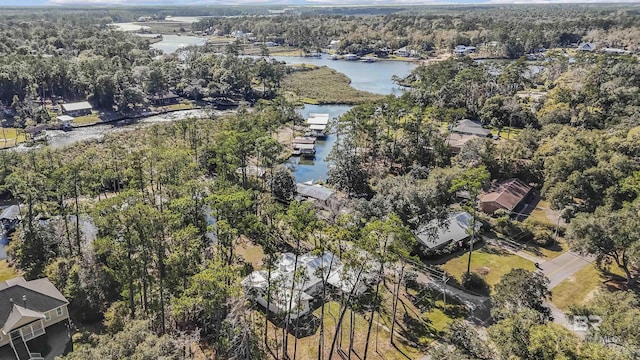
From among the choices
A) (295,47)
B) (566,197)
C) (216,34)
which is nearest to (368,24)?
(295,47)

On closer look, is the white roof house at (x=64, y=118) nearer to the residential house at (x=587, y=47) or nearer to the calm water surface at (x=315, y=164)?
the calm water surface at (x=315, y=164)

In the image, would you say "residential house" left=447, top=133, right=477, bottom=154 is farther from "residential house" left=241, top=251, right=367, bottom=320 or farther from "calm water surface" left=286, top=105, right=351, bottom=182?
"residential house" left=241, top=251, right=367, bottom=320

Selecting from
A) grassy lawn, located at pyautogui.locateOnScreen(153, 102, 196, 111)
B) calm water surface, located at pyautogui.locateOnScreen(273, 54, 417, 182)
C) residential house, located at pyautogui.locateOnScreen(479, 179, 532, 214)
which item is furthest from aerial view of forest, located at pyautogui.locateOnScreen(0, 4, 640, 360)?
grassy lawn, located at pyautogui.locateOnScreen(153, 102, 196, 111)

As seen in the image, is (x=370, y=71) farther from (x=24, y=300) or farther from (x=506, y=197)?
(x=24, y=300)

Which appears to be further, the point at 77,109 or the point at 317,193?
the point at 77,109

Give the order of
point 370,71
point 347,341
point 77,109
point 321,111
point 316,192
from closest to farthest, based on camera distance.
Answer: point 347,341 → point 316,192 → point 77,109 → point 321,111 → point 370,71

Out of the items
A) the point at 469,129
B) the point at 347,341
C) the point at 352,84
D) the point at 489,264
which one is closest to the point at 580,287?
the point at 489,264

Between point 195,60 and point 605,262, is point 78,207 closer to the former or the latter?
point 605,262
